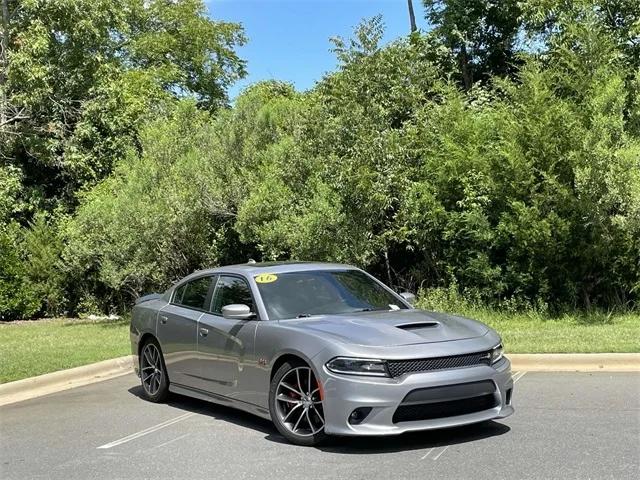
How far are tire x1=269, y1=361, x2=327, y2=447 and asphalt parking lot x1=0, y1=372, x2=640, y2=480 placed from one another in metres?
0.11

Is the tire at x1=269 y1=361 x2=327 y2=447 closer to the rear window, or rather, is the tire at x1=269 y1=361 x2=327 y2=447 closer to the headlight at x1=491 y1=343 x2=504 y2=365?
the headlight at x1=491 y1=343 x2=504 y2=365

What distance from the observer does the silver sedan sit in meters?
5.56

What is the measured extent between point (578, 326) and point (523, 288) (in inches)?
71.2

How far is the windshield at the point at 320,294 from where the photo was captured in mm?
6828

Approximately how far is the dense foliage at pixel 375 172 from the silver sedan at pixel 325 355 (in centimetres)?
639

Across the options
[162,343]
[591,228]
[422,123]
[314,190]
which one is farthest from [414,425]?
[422,123]

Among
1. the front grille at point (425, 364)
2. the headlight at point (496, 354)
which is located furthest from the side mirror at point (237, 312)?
the headlight at point (496, 354)

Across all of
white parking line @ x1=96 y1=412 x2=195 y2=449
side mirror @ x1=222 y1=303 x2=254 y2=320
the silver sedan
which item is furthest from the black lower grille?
white parking line @ x1=96 y1=412 x2=195 y2=449

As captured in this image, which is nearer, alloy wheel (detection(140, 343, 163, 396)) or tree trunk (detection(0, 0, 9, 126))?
alloy wheel (detection(140, 343, 163, 396))

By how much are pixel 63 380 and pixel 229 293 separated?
3670 mm

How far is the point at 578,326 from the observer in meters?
12.1

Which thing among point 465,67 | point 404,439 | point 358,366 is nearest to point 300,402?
point 358,366

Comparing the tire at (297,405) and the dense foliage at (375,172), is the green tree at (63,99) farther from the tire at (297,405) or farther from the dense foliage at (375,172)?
the tire at (297,405)

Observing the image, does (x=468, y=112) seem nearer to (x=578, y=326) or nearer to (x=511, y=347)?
(x=578, y=326)
